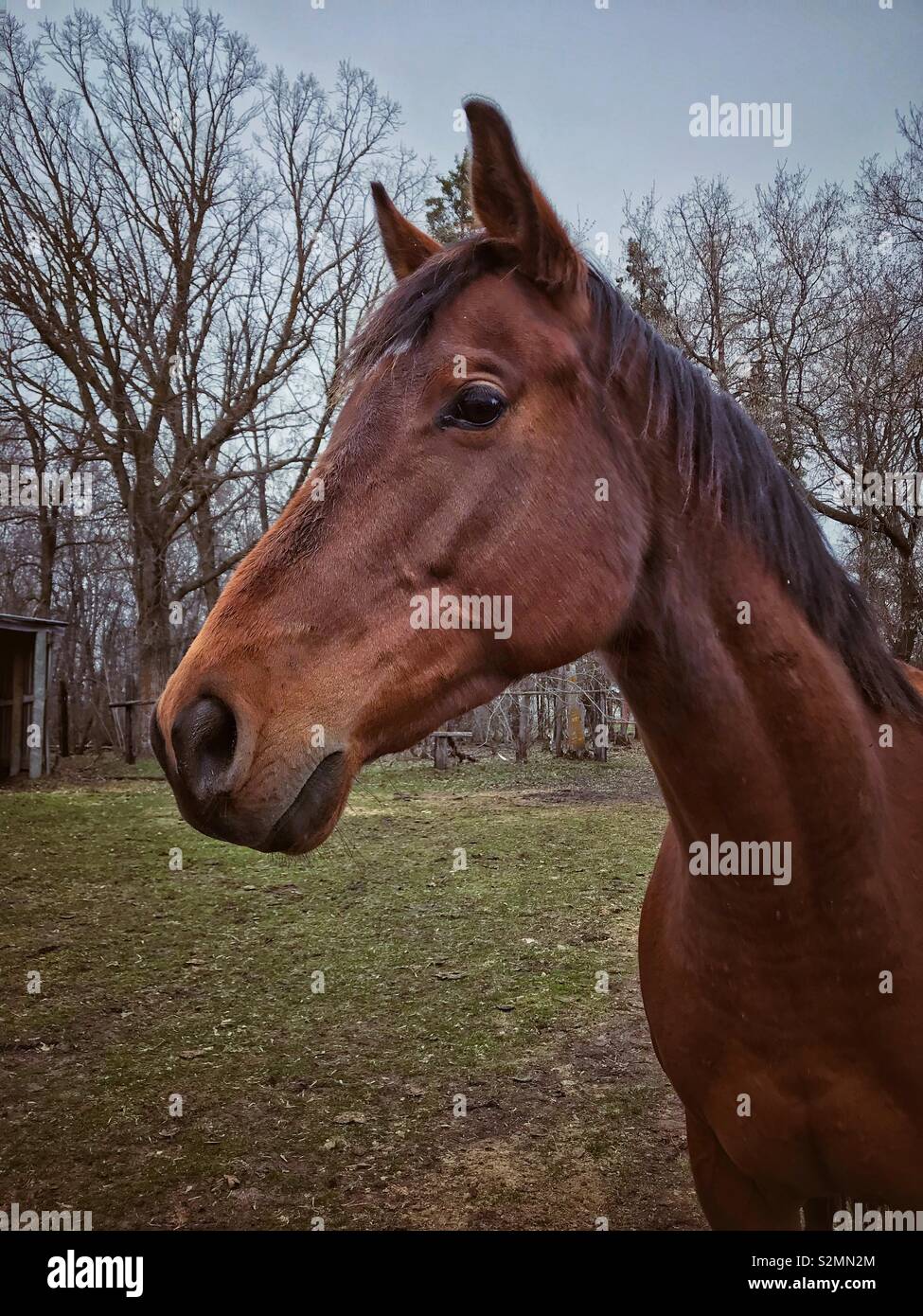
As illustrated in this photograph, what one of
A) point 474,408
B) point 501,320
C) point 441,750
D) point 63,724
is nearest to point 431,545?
point 474,408

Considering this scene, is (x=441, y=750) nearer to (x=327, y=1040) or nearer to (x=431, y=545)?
(x=327, y=1040)

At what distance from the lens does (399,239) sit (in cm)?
173

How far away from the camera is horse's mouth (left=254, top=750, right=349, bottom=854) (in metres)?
1.09

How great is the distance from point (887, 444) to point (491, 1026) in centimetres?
711

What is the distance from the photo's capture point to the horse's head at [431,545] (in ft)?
3.51

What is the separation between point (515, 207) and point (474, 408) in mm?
433

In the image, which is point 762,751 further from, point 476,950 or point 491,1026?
point 476,950

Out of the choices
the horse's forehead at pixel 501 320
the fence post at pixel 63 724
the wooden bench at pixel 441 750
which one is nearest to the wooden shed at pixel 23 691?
the fence post at pixel 63 724

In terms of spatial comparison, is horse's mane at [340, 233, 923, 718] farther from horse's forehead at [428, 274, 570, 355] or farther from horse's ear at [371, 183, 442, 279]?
horse's ear at [371, 183, 442, 279]

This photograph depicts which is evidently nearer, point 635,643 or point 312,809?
point 312,809

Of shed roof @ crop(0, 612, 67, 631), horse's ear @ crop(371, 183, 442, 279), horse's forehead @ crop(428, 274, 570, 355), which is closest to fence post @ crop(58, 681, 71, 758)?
shed roof @ crop(0, 612, 67, 631)

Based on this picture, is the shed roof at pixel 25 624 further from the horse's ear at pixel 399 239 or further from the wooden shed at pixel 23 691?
the horse's ear at pixel 399 239

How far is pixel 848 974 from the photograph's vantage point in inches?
57.6
